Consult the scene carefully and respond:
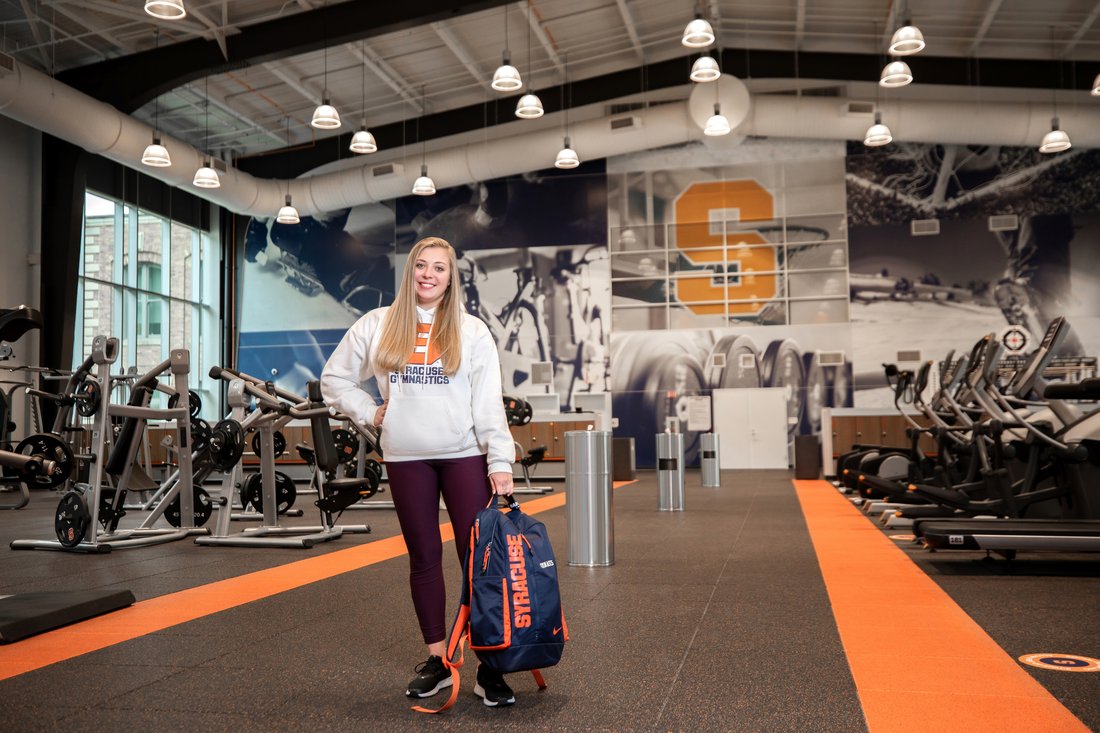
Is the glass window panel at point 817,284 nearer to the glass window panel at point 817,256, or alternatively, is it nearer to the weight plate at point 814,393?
the glass window panel at point 817,256

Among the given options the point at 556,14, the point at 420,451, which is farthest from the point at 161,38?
the point at 420,451

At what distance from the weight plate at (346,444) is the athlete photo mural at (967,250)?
1270 centimetres

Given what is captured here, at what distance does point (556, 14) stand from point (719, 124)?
11.7 feet

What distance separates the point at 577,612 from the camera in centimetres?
432

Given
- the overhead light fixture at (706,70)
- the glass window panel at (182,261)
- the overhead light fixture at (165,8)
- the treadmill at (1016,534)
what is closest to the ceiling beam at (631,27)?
the overhead light fixture at (706,70)

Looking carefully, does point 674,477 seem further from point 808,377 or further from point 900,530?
point 808,377

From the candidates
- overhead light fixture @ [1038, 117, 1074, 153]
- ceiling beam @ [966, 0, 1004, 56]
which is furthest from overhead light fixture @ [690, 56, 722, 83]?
overhead light fixture @ [1038, 117, 1074, 153]

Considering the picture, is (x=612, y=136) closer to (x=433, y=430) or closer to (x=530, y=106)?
(x=530, y=106)

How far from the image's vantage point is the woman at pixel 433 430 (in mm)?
2896

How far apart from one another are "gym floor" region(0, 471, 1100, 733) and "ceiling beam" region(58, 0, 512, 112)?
890 centimetres

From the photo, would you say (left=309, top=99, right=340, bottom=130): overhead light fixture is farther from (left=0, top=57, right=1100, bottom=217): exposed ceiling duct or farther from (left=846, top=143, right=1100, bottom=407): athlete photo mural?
(left=846, top=143, right=1100, bottom=407): athlete photo mural

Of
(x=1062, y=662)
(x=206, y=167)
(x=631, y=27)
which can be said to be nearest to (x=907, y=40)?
(x=631, y=27)

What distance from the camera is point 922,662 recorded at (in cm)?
335

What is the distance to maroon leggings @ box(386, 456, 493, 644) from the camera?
2922mm
